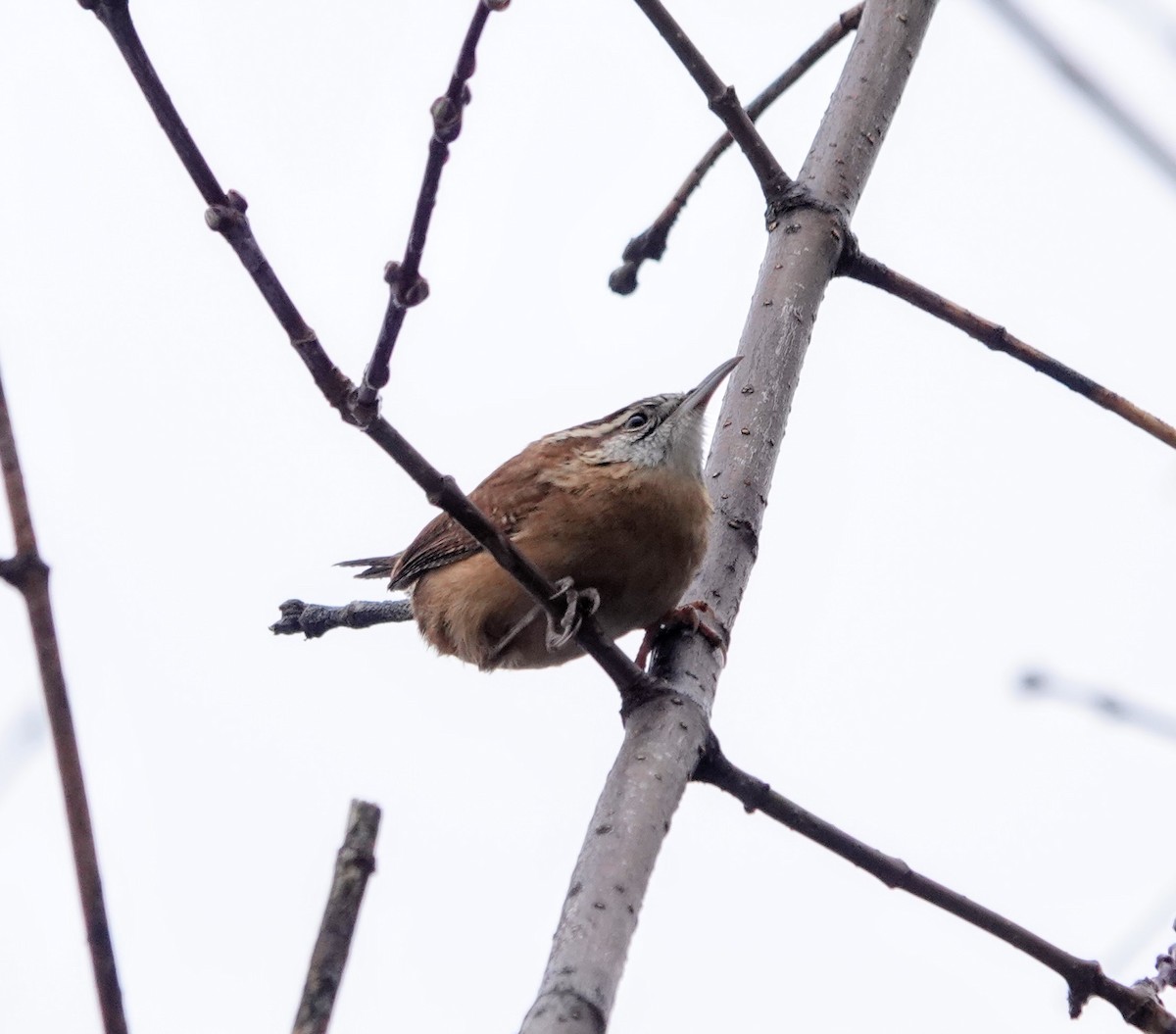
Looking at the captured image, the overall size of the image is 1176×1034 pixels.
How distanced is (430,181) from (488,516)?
2.36 metres

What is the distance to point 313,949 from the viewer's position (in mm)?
1349

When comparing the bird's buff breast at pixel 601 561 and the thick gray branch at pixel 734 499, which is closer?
the thick gray branch at pixel 734 499

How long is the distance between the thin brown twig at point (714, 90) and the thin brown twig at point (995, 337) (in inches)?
14.3

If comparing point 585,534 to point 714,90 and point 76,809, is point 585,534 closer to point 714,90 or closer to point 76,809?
point 714,90

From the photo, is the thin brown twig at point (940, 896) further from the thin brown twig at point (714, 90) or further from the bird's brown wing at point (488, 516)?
the thin brown twig at point (714, 90)

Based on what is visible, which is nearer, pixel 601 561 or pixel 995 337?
pixel 995 337

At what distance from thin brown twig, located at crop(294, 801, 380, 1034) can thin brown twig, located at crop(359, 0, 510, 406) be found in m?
0.83

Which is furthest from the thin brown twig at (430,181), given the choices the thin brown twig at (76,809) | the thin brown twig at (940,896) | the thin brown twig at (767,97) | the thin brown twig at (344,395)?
the thin brown twig at (767,97)

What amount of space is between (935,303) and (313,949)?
113 inches

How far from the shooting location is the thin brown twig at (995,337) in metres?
3.06

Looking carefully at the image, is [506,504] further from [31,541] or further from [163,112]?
[31,541]

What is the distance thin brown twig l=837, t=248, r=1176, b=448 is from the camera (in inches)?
121

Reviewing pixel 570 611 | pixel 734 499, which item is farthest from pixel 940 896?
pixel 734 499

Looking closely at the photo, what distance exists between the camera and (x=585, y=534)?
4.11 meters
